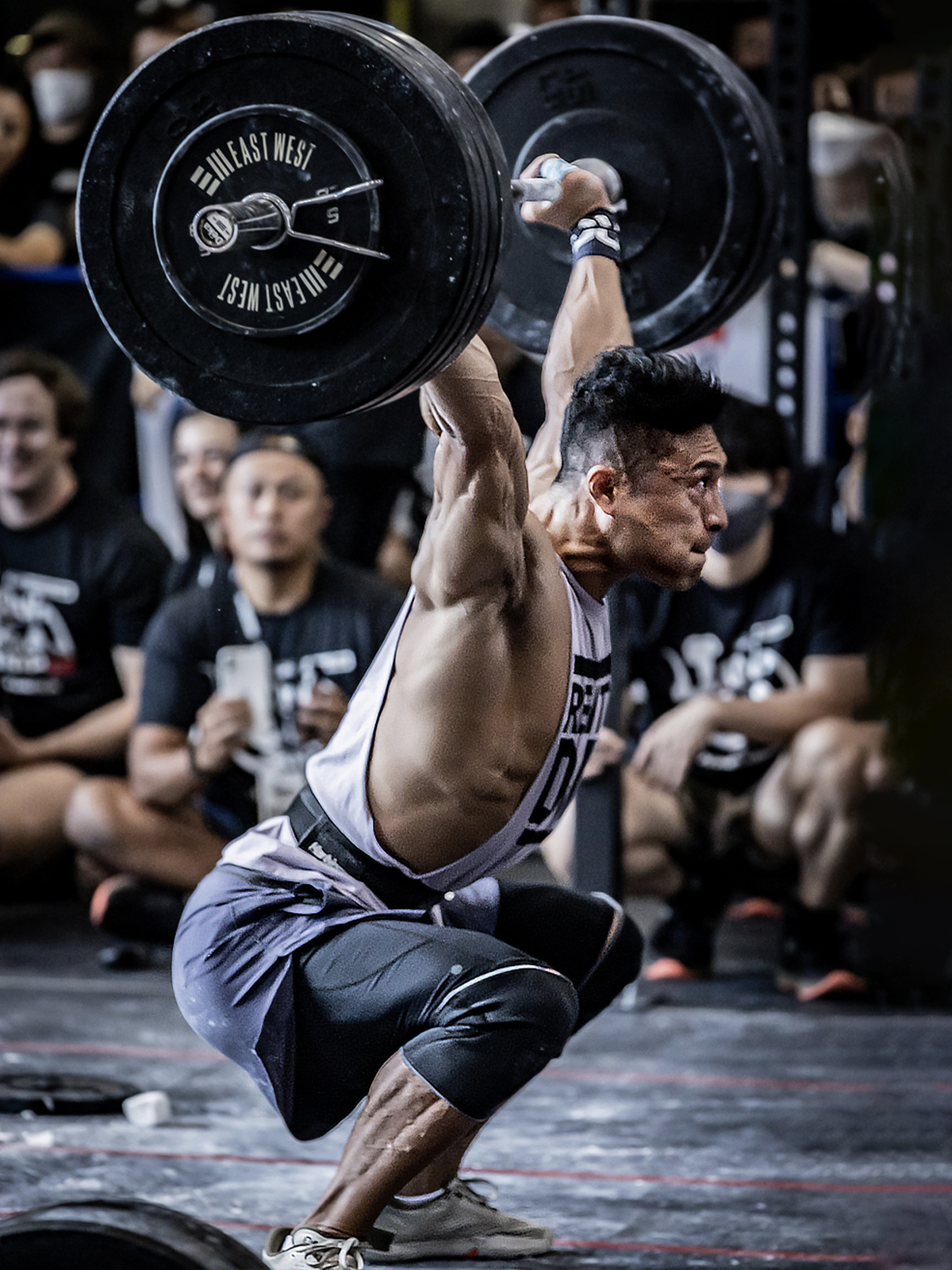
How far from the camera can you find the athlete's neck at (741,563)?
4.05 meters

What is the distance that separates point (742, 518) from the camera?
13.2 ft

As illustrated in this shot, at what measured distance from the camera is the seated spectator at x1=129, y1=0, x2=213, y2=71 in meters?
5.12

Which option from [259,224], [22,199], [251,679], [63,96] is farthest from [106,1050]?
[63,96]

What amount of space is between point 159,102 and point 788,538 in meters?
2.38

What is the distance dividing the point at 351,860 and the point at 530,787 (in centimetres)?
28

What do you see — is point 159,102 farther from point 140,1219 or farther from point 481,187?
point 140,1219

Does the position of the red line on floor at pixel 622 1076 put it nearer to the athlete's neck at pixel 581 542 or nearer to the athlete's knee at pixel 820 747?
the athlete's knee at pixel 820 747

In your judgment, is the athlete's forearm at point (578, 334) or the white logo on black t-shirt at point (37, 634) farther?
the white logo on black t-shirt at point (37, 634)

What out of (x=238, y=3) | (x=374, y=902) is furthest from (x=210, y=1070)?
(x=238, y=3)

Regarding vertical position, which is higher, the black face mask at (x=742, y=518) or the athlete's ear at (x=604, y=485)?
the athlete's ear at (x=604, y=485)

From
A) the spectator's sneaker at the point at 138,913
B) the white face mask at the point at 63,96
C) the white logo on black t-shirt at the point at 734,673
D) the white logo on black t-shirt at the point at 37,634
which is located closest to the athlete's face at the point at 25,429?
the white logo on black t-shirt at the point at 37,634

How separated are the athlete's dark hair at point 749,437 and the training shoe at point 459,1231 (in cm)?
205

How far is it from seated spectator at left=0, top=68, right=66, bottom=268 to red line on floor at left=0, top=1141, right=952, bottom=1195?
2.97 m

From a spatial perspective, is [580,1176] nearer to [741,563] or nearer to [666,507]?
[666,507]
